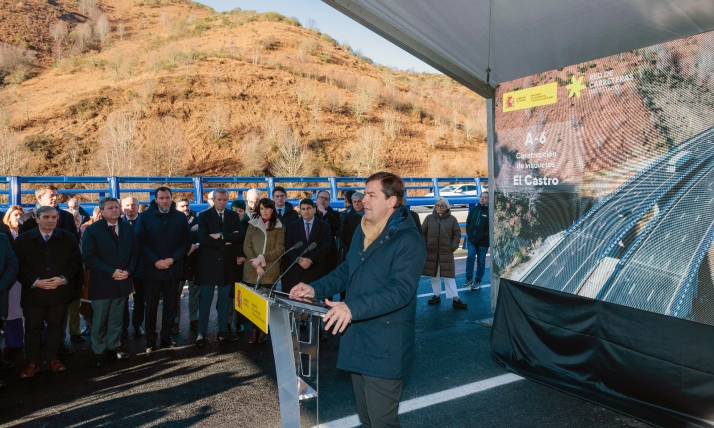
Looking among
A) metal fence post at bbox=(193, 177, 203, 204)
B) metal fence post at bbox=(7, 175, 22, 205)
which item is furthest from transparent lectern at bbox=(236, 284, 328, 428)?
metal fence post at bbox=(193, 177, 203, 204)

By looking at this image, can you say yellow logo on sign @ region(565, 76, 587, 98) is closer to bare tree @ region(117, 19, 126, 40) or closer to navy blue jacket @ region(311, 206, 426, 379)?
navy blue jacket @ region(311, 206, 426, 379)

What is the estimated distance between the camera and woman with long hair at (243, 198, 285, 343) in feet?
21.7

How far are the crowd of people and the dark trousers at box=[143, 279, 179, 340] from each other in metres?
0.01

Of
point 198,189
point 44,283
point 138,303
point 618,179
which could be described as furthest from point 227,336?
point 198,189

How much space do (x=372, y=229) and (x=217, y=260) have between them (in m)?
4.14

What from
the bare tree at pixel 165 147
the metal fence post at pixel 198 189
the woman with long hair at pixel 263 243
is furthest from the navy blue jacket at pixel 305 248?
Answer: the bare tree at pixel 165 147

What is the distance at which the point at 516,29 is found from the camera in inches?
210

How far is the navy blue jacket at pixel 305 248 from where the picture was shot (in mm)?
6750

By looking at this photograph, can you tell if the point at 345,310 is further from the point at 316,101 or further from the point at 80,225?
the point at 316,101

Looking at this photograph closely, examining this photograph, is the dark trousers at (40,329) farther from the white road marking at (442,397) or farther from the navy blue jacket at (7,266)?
the white road marking at (442,397)

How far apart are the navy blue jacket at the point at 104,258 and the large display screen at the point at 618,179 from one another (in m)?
4.80

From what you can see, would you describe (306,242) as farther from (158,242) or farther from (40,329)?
(40,329)

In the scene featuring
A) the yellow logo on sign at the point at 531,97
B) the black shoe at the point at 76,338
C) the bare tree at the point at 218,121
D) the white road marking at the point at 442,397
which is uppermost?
the bare tree at the point at 218,121

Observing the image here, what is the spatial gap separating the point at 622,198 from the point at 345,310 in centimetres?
357
